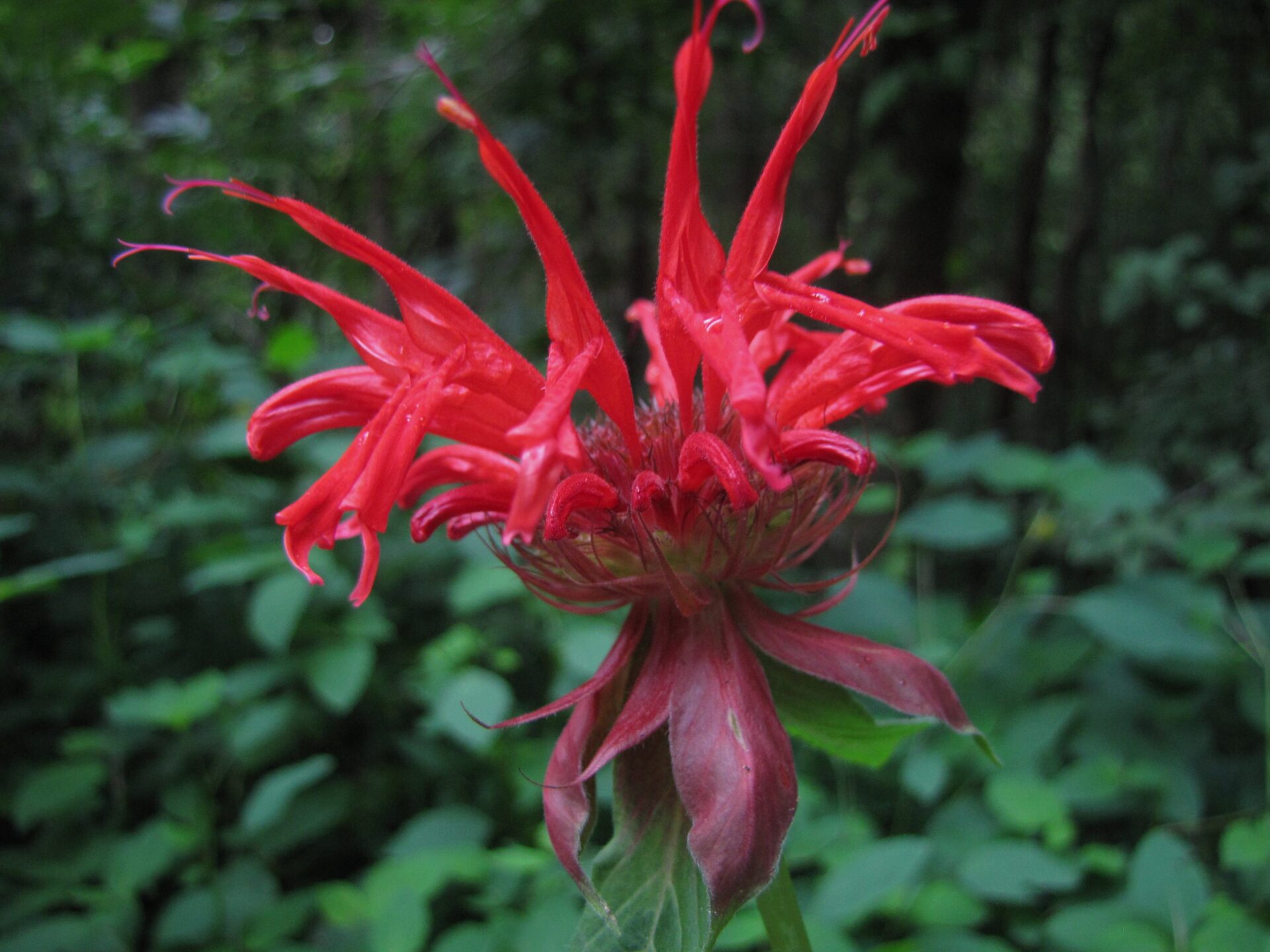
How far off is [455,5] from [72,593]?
2237mm

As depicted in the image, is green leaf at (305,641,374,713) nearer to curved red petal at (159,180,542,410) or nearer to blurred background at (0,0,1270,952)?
blurred background at (0,0,1270,952)

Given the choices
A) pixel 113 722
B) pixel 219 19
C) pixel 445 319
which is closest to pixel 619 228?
pixel 219 19

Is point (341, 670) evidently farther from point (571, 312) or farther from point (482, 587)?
point (571, 312)

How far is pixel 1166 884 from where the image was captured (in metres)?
1.30

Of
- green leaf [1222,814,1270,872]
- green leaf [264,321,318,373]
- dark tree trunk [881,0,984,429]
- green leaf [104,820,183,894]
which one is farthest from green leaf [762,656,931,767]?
dark tree trunk [881,0,984,429]

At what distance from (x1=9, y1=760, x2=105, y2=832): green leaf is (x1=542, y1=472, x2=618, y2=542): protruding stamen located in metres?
1.67

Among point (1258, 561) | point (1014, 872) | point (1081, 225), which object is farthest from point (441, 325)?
point (1081, 225)

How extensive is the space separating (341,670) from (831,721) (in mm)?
1353

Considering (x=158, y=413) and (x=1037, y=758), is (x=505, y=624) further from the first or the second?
(x=158, y=413)

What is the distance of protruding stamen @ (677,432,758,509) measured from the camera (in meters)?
0.65

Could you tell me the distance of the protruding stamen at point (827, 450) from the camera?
2.22 feet

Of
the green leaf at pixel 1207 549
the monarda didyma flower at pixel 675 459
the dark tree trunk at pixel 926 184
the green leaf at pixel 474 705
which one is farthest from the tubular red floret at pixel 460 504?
the dark tree trunk at pixel 926 184

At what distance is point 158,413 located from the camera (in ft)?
10.9

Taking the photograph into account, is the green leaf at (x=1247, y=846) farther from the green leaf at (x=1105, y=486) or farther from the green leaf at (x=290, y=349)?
the green leaf at (x=290, y=349)
